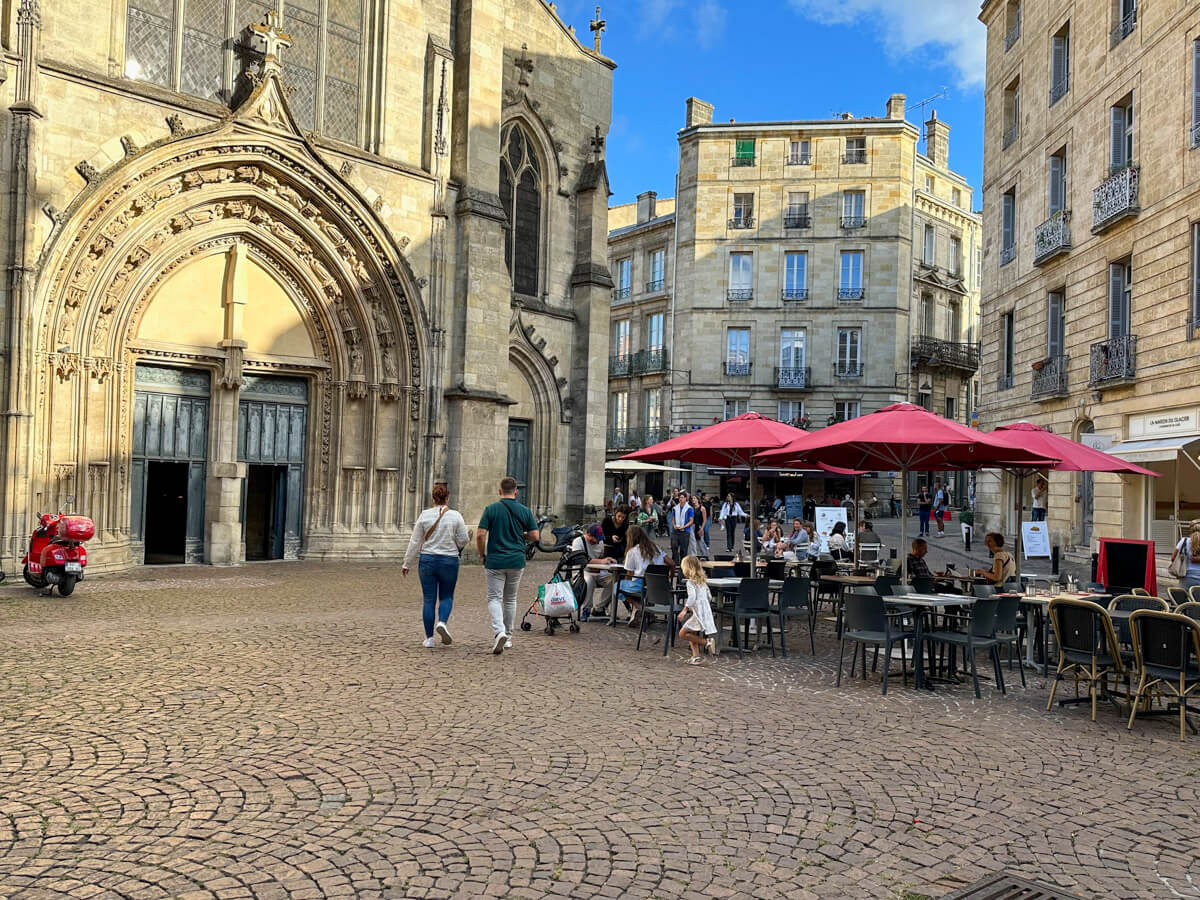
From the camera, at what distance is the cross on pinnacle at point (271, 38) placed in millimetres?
16188

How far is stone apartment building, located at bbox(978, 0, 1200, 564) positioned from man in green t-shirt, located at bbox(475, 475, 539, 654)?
9775mm

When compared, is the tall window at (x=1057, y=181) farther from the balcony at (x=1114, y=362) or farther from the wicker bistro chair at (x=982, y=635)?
the wicker bistro chair at (x=982, y=635)

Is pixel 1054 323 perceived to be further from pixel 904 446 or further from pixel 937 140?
pixel 937 140

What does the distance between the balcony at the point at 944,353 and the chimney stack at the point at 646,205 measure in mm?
14351

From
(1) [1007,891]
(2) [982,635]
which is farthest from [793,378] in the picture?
(1) [1007,891]

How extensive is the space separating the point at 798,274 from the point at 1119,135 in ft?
67.8

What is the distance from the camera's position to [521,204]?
22.0m

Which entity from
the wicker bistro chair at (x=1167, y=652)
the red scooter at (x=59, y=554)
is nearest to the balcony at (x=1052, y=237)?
the wicker bistro chair at (x=1167, y=652)

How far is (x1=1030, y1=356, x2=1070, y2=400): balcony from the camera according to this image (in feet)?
66.7

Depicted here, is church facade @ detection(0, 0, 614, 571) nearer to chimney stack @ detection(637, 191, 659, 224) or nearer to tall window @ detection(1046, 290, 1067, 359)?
tall window @ detection(1046, 290, 1067, 359)

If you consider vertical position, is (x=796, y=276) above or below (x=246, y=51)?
above

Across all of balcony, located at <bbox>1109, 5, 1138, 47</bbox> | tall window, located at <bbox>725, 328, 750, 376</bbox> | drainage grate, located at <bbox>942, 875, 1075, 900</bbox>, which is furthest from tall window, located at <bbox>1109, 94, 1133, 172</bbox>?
tall window, located at <bbox>725, 328, 750, 376</bbox>

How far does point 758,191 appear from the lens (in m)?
38.8

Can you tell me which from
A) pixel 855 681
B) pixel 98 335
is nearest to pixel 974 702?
pixel 855 681
